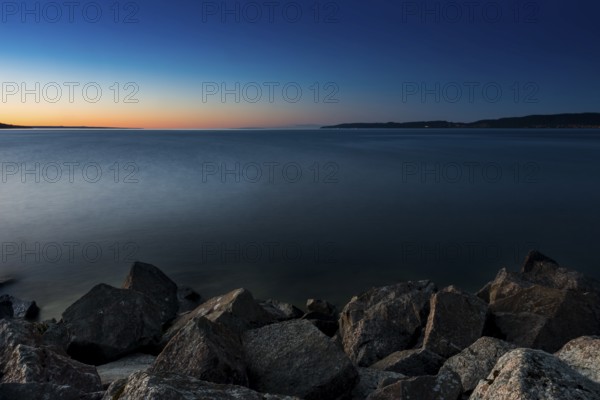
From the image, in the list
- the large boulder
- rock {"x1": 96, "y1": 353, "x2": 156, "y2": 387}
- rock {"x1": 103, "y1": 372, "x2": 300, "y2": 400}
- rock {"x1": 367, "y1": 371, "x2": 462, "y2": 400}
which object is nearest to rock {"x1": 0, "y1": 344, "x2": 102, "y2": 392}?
rock {"x1": 96, "y1": 353, "x2": 156, "y2": 387}

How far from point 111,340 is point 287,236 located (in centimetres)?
1524

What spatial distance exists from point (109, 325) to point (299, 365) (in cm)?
476

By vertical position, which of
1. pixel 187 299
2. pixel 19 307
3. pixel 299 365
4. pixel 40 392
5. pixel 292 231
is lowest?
pixel 19 307

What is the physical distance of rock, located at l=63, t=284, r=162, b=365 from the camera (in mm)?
8922

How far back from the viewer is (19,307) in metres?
13.7

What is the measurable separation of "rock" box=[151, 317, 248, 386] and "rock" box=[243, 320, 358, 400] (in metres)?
0.34

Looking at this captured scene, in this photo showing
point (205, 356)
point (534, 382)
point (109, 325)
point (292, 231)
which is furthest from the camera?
point (292, 231)

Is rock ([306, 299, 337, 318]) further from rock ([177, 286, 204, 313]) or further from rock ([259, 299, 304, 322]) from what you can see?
rock ([177, 286, 204, 313])

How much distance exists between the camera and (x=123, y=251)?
69.9ft

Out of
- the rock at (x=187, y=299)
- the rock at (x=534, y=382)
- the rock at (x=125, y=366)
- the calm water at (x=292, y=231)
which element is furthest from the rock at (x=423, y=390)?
the calm water at (x=292, y=231)

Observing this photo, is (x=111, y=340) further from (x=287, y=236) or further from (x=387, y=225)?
(x=387, y=225)

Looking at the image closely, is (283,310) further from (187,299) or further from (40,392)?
(40,392)

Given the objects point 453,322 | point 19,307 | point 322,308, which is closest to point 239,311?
point 453,322

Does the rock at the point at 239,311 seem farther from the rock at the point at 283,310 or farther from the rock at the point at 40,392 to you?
the rock at the point at 40,392
